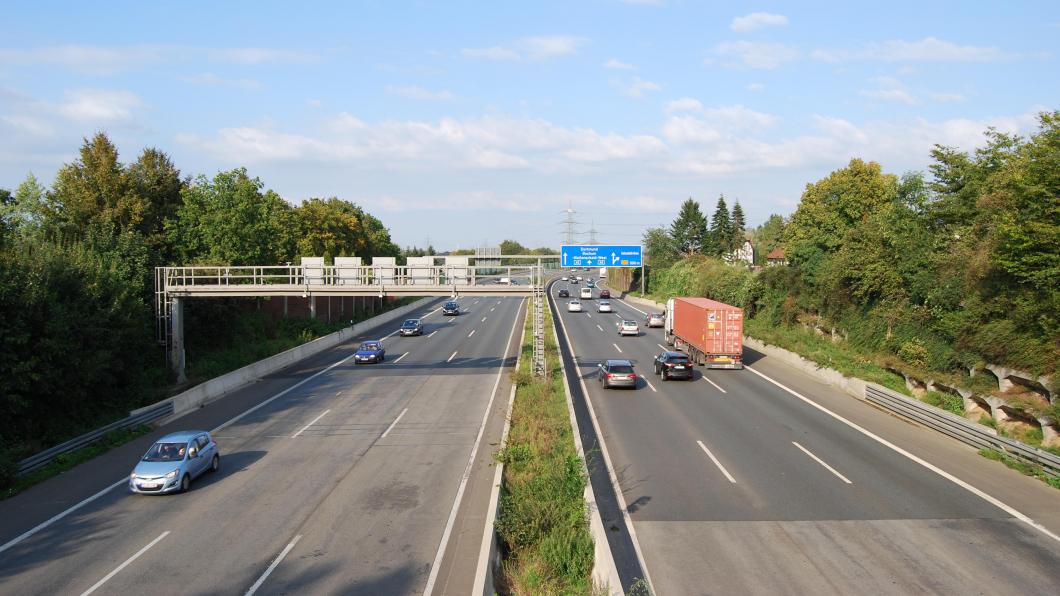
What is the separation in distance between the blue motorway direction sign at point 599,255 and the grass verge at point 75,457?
23.0 m

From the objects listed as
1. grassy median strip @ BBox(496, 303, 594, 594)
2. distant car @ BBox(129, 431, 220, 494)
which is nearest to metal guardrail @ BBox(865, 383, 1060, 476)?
grassy median strip @ BBox(496, 303, 594, 594)

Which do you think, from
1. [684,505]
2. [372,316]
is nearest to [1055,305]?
[684,505]

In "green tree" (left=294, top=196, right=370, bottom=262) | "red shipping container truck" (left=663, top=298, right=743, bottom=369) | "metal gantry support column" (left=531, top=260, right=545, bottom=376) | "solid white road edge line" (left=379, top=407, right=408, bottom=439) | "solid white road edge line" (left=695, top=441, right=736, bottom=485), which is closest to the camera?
"solid white road edge line" (left=695, top=441, right=736, bottom=485)

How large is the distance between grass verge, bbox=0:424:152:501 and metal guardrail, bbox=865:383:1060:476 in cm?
2672

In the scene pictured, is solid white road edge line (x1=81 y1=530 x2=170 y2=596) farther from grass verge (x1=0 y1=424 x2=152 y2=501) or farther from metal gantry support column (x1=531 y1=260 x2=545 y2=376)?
metal gantry support column (x1=531 y1=260 x2=545 y2=376)

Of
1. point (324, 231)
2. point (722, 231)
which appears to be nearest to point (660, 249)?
point (722, 231)

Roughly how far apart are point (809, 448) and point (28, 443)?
24.0 meters

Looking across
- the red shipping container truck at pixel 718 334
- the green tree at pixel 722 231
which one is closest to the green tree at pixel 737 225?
the green tree at pixel 722 231

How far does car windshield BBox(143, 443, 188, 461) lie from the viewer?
1773cm

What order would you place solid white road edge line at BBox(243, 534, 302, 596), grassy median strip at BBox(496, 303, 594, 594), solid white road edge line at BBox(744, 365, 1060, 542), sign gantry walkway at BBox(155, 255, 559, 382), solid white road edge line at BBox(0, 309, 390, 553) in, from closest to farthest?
solid white road edge line at BBox(243, 534, 302, 596)
grassy median strip at BBox(496, 303, 594, 594)
solid white road edge line at BBox(0, 309, 390, 553)
solid white road edge line at BBox(744, 365, 1060, 542)
sign gantry walkway at BBox(155, 255, 559, 382)

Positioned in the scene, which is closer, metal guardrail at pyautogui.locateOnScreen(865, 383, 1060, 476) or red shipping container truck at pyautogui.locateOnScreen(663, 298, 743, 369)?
metal guardrail at pyautogui.locateOnScreen(865, 383, 1060, 476)

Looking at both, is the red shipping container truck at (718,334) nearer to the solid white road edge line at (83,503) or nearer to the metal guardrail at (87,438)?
the solid white road edge line at (83,503)

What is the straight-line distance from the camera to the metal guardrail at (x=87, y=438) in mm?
18984

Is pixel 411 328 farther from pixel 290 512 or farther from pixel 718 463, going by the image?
pixel 290 512
